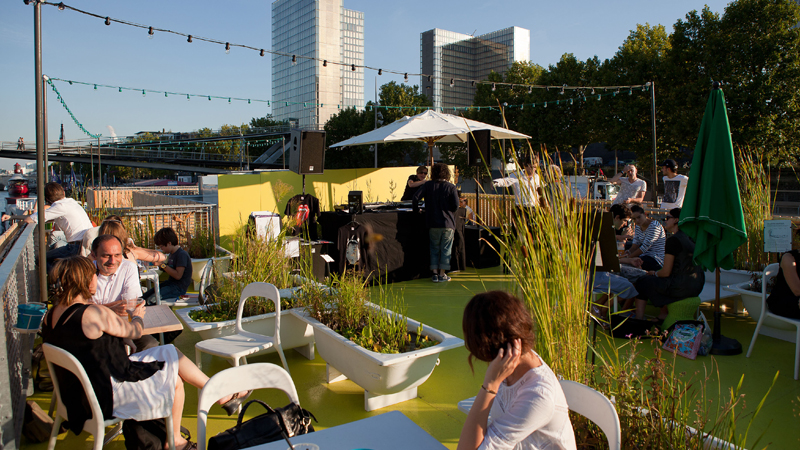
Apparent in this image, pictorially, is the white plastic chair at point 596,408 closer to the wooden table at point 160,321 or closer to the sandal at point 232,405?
the sandal at point 232,405

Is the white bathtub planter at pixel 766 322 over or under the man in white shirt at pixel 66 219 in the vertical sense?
under

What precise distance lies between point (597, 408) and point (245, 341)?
2403 millimetres

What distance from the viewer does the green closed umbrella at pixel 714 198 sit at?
3.60m

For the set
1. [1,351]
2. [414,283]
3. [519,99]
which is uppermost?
[519,99]

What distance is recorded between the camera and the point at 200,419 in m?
1.94

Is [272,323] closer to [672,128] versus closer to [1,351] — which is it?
[1,351]

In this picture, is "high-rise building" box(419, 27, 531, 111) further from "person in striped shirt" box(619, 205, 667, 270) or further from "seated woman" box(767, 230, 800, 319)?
"seated woman" box(767, 230, 800, 319)

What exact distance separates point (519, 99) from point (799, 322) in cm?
2738

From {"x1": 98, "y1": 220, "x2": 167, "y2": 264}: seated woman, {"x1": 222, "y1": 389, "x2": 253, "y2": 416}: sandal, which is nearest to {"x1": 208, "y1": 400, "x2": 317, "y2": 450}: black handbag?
{"x1": 222, "y1": 389, "x2": 253, "y2": 416}: sandal

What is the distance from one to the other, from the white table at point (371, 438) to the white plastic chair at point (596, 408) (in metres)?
0.50

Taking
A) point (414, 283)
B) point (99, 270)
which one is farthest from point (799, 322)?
point (99, 270)

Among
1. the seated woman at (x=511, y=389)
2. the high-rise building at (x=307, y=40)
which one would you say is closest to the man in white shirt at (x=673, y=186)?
the seated woman at (x=511, y=389)

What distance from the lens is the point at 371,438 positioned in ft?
5.55

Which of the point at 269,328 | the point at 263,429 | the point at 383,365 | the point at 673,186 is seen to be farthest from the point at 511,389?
the point at 673,186
